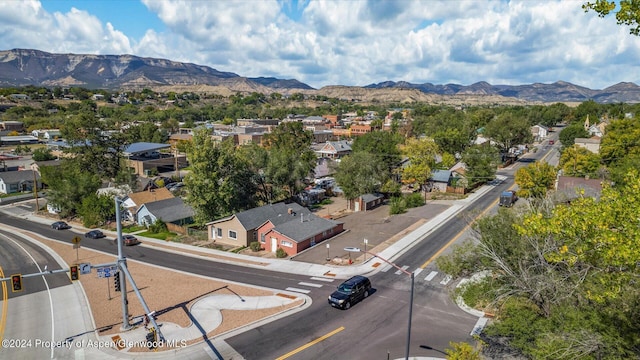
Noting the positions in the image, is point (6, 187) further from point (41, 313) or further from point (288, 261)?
point (288, 261)

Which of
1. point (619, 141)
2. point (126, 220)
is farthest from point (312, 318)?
Result: point (619, 141)

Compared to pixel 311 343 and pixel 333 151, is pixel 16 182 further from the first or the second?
pixel 311 343

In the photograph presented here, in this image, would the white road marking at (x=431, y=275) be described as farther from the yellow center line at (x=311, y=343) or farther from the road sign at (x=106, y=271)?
the road sign at (x=106, y=271)

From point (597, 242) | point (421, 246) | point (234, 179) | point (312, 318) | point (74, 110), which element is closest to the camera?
point (597, 242)

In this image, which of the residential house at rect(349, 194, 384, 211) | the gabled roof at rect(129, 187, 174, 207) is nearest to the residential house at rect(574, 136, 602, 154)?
the residential house at rect(349, 194, 384, 211)

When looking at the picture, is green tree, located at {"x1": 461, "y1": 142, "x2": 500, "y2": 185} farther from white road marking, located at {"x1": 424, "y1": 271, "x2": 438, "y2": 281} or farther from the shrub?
white road marking, located at {"x1": 424, "y1": 271, "x2": 438, "y2": 281}

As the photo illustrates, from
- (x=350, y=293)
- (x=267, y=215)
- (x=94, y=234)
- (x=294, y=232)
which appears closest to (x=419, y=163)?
(x=267, y=215)
